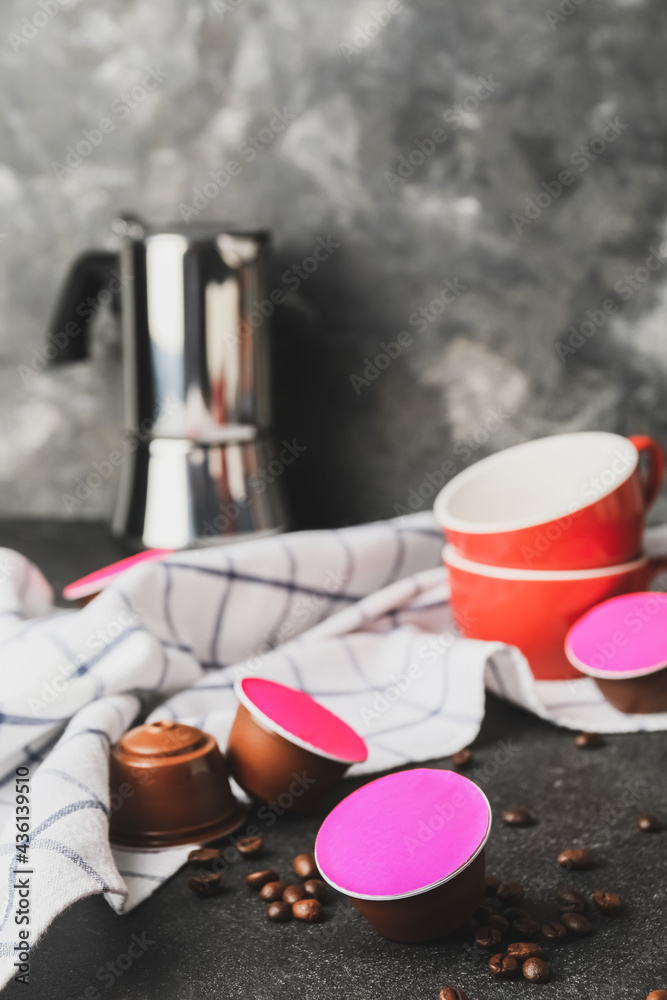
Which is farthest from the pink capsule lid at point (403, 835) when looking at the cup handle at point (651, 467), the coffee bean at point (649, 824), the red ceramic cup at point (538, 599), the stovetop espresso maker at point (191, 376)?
the stovetop espresso maker at point (191, 376)

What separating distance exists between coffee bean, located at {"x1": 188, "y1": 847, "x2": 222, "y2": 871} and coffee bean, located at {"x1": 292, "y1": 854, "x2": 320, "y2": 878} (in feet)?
0.15

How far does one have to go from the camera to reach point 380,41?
43.3 inches

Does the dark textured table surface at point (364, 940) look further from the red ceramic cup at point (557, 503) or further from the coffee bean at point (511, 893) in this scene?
the red ceramic cup at point (557, 503)

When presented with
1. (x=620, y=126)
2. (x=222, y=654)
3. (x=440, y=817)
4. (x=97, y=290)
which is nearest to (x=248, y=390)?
(x=97, y=290)

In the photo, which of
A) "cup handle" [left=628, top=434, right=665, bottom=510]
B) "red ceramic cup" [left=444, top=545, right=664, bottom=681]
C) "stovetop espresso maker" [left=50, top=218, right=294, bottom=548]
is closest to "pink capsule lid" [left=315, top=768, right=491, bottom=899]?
"red ceramic cup" [left=444, top=545, right=664, bottom=681]

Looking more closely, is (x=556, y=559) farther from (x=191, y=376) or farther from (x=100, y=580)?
(x=191, y=376)

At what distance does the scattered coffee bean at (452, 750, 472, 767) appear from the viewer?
1.99ft

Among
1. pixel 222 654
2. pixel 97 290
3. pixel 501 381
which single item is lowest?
pixel 222 654

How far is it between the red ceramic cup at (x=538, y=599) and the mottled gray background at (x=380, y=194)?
1.48 feet

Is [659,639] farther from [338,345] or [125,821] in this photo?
[338,345]

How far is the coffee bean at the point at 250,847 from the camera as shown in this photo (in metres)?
0.50

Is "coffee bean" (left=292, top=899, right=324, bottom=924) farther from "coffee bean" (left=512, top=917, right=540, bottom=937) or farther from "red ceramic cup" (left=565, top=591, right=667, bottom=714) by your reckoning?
"red ceramic cup" (left=565, top=591, right=667, bottom=714)

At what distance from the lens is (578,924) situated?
0.42 meters

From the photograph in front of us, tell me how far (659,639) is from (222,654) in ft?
1.17
